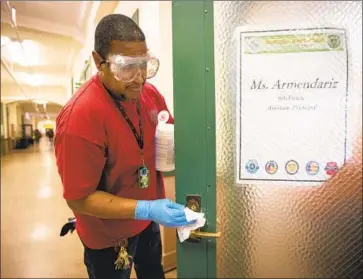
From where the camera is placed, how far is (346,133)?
31.9 inches

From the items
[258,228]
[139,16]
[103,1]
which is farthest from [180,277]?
[103,1]

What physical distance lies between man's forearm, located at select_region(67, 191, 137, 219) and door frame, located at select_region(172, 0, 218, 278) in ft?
0.54

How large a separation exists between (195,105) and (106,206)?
0.43 meters

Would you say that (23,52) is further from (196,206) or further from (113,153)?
(196,206)

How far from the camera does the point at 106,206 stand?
86 centimetres

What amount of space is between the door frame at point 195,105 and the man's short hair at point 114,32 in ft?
0.51

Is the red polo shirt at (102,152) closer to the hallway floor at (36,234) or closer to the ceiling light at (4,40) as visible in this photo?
the hallway floor at (36,234)

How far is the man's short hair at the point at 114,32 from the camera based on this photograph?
2.81 ft

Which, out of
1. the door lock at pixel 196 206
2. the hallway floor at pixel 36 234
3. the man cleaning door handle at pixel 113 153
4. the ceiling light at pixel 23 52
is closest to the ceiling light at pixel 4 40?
the ceiling light at pixel 23 52

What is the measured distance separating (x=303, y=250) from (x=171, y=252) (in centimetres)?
145

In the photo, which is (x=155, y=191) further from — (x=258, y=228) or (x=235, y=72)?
(x=235, y=72)

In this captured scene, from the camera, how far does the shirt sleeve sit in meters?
0.83

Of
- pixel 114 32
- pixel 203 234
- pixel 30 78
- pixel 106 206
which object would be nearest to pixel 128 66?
pixel 114 32

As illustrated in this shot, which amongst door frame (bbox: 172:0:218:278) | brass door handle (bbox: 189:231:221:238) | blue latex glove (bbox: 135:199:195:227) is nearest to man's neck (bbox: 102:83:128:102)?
door frame (bbox: 172:0:218:278)
